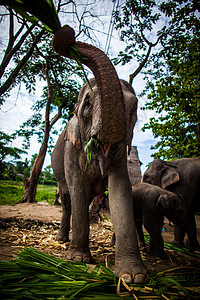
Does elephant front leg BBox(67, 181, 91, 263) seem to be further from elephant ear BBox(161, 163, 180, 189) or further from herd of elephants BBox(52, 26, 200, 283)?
elephant ear BBox(161, 163, 180, 189)

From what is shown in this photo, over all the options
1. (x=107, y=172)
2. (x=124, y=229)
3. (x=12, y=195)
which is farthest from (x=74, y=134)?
(x=12, y=195)

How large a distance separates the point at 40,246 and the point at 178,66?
361 inches

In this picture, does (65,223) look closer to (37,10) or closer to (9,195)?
(37,10)

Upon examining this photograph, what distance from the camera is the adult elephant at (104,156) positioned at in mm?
1864

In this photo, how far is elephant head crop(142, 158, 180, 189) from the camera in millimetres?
5297

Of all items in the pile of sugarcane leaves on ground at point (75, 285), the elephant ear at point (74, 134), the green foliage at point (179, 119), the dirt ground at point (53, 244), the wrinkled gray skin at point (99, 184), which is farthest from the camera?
the green foliage at point (179, 119)

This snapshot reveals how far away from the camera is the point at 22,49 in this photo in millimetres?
9922

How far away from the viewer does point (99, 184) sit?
9.93 feet

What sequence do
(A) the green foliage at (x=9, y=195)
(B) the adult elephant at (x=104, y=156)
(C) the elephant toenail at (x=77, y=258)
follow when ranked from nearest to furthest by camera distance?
(B) the adult elephant at (x=104, y=156) → (C) the elephant toenail at (x=77, y=258) → (A) the green foliage at (x=9, y=195)

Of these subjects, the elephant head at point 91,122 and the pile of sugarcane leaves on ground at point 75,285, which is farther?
the elephant head at point 91,122

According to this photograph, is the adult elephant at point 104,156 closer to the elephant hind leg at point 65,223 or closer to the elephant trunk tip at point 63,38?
the elephant trunk tip at point 63,38

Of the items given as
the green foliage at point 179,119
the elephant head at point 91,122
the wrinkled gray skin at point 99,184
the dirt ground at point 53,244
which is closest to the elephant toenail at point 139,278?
the wrinkled gray skin at point 99,184

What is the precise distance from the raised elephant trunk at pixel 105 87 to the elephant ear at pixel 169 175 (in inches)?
147

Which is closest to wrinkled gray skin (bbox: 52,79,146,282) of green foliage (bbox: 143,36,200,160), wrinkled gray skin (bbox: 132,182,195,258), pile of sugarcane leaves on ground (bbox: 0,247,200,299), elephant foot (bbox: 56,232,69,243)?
pile of sugarcane leaves on ground (bbox: 0,247,200,299)
